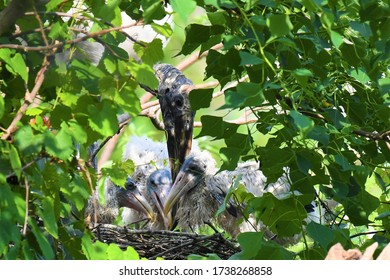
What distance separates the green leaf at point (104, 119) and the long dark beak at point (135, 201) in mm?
1656

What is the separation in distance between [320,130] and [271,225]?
0.76ft

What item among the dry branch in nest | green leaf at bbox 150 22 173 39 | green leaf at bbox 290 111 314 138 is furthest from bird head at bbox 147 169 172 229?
green leaf at bbox 290 111 314 138

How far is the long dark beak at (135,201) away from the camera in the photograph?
283 centimetres

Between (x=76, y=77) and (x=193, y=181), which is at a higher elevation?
(x=76, y=77)

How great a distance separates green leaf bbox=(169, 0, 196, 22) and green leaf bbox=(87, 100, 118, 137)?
0.17 metres

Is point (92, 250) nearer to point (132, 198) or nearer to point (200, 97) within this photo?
point (200, 97)

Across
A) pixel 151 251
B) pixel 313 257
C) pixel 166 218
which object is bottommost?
pixel 166 218

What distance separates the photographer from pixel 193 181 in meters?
2.75

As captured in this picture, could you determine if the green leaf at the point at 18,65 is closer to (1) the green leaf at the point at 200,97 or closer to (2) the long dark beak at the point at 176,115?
(1) the green leaf at the point at 200,97

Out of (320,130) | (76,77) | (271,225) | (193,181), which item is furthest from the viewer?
(193,181)

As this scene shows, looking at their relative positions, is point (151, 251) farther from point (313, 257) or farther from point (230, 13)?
point (230, 13)

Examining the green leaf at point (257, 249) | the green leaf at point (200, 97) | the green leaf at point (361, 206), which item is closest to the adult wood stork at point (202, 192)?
the green leaf at point (361, 206)

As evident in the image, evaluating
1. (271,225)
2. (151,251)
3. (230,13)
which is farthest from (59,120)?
(151,251)

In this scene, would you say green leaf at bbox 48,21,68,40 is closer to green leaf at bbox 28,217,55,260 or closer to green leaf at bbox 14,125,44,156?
green leaf at bbox 14,125,44,156
